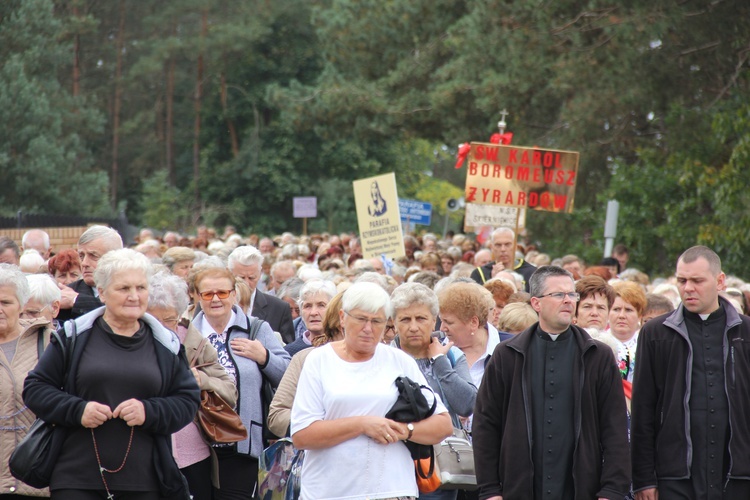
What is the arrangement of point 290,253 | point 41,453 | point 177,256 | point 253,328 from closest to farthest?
1. point 41,453
2. point 253,328
3. point 177,256
4. point 290,253

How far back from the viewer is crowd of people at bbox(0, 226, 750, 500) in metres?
5.34

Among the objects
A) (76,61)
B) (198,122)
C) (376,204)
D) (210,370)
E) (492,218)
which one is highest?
(76,61)

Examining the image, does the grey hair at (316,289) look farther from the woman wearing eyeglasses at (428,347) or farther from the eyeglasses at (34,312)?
the eyeglasses at (34,312)

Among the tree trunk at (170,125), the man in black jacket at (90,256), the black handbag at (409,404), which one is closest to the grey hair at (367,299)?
the black handbag at (409,404)

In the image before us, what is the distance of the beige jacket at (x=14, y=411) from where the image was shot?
19.2 ft

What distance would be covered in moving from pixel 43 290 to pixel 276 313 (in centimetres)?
291

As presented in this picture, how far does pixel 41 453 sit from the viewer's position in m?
5.30

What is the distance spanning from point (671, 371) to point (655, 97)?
46.4 feet

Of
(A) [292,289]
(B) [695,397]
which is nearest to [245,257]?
(A) [292,289]

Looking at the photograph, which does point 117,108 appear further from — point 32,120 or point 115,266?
point 115,266

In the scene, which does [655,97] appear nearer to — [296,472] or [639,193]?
[639,193]

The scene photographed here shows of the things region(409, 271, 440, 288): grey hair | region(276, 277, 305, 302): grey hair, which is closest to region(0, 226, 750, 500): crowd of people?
→ region(276, 277, 305, 302): grey hair

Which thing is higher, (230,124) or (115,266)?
(230,124)

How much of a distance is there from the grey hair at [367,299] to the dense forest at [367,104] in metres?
12.0
